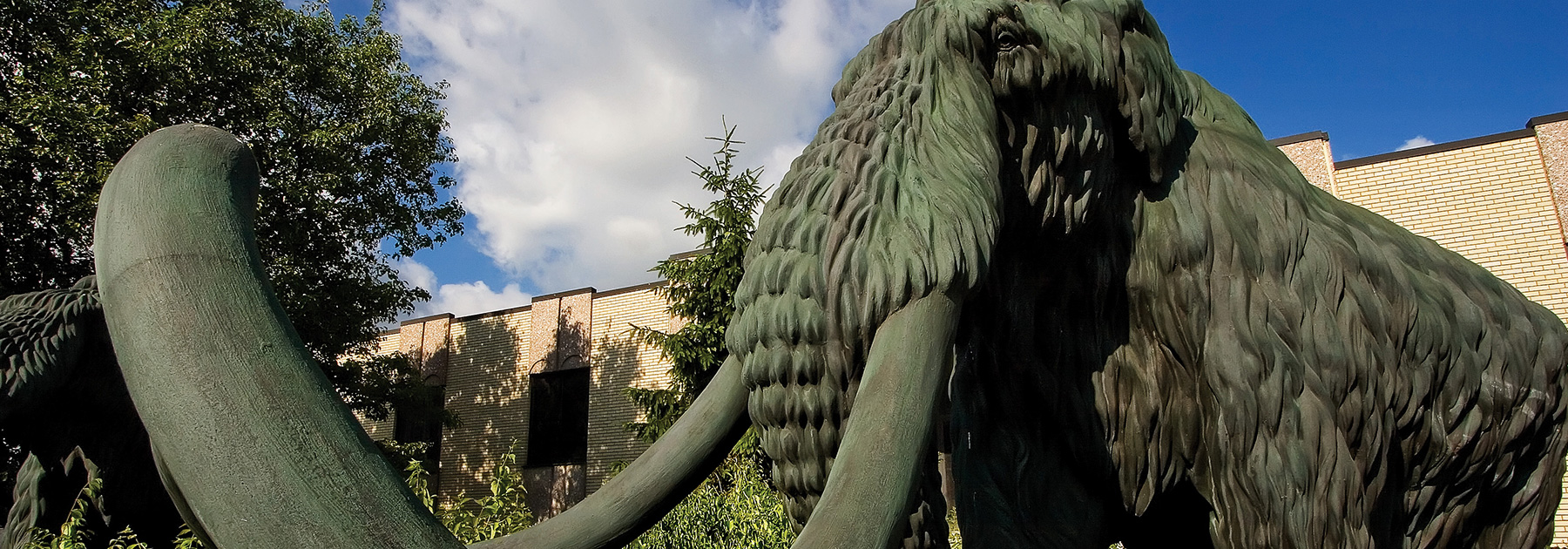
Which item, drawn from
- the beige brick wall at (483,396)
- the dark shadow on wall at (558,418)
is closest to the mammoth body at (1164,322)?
the dark shadow on wall at (558,418)

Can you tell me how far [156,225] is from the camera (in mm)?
700

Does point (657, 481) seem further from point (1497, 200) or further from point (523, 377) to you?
point (523, 377)

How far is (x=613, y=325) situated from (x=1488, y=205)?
13.4m

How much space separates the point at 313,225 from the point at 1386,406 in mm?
14662

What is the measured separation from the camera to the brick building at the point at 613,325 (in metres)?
11.8

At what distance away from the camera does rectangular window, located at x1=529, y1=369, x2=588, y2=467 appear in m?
19.5

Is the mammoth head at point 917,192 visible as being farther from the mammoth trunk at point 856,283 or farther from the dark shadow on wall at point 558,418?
the dark shadow on wall at point 558,418

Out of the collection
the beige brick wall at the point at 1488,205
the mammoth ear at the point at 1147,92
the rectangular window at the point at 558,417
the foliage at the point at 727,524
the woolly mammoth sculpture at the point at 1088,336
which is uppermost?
the beige brick wall at the point at 1488,205

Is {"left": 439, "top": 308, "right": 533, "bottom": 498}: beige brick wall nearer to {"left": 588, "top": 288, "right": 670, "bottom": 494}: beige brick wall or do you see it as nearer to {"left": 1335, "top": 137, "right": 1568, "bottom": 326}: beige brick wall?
{"left": 588, "top": 288, "right": 670, "bottom": 494}: beige brick wall

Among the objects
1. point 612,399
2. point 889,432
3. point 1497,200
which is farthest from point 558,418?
point 889,432

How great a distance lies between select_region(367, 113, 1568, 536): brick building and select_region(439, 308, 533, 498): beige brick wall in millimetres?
26

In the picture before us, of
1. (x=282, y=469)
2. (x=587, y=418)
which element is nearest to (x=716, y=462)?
(x=282, y=469)

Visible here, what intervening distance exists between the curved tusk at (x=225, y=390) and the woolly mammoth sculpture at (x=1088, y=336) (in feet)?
0.25

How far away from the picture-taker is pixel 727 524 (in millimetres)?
6945
